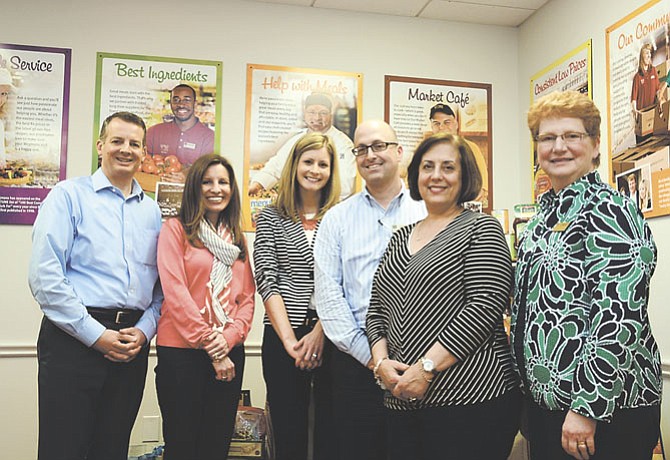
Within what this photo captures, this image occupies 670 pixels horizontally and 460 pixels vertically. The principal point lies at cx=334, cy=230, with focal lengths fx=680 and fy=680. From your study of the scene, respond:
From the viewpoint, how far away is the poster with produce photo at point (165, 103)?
3.78 meters

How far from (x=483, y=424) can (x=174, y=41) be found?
2951mm

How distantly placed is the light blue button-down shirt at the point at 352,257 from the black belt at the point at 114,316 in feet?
2.18

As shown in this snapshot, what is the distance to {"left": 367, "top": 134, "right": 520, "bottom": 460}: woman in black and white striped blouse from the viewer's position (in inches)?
68.9

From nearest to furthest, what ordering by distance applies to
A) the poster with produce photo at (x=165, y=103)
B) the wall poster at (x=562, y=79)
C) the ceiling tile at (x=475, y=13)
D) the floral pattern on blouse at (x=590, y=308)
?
the floral pattern on blouse at (x=590, y=308)
the wall poster at (x=562, y=79)
the poster with produce photo at (x=165, y=103)
the ceiling tile at (x=475, y=13)

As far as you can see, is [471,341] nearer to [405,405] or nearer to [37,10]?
[405,405]

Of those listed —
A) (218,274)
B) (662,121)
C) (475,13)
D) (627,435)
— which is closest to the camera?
(627,435)

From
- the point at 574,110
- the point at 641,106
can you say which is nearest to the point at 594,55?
the point at 641,106

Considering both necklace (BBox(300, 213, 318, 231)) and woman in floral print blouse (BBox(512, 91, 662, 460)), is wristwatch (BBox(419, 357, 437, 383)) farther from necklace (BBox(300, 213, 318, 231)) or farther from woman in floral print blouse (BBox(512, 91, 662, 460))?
necklace (BBox(300, 213, 318, 231))

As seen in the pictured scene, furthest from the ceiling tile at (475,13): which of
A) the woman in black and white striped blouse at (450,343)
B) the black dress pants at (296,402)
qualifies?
the black dress pants at (296,402)

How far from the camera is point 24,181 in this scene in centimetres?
362

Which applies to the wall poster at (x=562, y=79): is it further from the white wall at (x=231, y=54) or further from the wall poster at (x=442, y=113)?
the wall poster at (x=442, y=113)

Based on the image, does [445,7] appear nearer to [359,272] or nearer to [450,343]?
[359,272]

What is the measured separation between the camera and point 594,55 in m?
3.51

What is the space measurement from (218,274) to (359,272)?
0.57 meters
